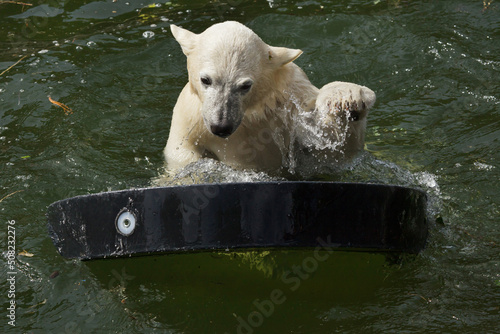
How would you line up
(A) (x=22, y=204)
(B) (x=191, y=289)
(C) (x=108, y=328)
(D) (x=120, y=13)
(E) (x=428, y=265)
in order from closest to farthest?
1. (C) (x=108, y=328)
2. (B) (x=191, y=289)
3. (E) (x=428, y=265)
4. (A) (x=22, y=204)
5. (D) (x=120, y=13)

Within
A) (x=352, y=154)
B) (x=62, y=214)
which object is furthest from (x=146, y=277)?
(x=352, y=154)

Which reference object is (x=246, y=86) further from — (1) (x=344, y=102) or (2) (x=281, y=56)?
(1) (x=344, y=102)

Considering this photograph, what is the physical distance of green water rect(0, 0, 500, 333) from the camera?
351cm

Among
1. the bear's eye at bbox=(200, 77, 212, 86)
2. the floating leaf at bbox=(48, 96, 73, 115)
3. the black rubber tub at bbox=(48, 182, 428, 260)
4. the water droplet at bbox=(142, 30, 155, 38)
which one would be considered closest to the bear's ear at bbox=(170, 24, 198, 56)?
the bear's eye at bbox=(200, 77, 212, 86)

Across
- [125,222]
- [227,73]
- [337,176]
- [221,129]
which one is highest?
[227,73]

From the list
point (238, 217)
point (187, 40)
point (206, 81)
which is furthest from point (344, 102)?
point (238, 217)

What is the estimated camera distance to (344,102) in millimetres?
4098

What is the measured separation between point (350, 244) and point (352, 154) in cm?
162

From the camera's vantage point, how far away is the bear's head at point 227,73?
3938mm

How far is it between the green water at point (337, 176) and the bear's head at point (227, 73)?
3.04 feet

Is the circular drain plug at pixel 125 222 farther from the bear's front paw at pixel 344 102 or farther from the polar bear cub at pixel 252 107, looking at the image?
the bear's front paw at pixel 344 102

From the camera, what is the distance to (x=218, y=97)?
156 inches

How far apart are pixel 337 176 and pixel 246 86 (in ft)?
3.95

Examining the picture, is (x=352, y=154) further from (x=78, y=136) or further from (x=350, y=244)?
(x=78, y=136)
